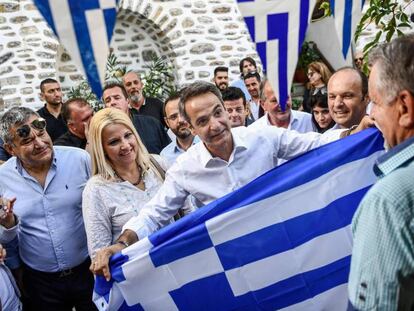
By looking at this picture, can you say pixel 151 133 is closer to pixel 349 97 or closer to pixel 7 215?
pixel 7 215

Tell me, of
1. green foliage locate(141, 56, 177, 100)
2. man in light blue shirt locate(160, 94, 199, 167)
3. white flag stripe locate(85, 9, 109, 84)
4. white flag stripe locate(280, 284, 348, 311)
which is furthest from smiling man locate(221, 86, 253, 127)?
green foliage locate(141, 56, 177, 100)

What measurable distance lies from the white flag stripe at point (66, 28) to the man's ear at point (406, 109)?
43.5 inches

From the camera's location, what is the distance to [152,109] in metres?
5.93

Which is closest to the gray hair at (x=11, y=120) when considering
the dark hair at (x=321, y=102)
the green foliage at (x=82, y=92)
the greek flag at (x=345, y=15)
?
the greek flag at (x=345, y=15)

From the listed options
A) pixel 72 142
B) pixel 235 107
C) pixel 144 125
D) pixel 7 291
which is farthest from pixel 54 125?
pixel 7 291

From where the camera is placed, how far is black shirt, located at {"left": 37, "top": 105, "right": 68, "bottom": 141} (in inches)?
212

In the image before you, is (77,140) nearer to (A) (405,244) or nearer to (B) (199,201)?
(B) (199,201)

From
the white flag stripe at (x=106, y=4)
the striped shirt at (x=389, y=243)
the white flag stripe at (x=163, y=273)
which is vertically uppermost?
the white flag stripe at (x=106, y=4)

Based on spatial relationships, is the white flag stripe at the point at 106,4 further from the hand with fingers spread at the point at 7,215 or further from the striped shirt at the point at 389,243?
the hand with fingers spread at the point at 7,215

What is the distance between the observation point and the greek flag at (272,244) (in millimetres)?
2209

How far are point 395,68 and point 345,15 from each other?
1221 mm

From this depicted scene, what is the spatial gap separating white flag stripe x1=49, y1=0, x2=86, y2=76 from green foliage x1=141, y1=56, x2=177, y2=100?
602cm

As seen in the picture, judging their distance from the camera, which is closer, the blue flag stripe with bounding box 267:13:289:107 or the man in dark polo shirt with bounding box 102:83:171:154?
the blue flag stripe with bounding box 267:13:289:107

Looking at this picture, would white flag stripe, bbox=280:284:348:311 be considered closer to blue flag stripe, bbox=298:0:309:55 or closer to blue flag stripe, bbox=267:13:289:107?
blue flag stripe, bbox=267:13:289:107
